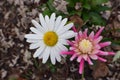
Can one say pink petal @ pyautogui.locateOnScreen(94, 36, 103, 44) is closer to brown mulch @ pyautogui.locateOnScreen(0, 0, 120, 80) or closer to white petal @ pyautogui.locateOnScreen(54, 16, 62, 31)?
white petal @ pyautogui.locateOnScreen(54, 16, 62, 31)

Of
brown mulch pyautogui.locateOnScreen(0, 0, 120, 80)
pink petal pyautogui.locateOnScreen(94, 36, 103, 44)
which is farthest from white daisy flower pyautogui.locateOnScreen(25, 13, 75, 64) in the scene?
brown mulch pyautogui.locateOnScreen(0, 0, 120, 80)

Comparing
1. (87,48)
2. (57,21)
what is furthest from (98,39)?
(57,21)

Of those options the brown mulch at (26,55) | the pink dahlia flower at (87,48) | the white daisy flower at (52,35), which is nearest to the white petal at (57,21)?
the white daisy flower at (52,35)

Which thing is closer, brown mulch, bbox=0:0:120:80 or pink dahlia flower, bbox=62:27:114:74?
pink dahlia flower, bbox=62:27:114:74

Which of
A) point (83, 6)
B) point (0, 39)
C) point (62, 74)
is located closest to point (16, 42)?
point (0, 39)

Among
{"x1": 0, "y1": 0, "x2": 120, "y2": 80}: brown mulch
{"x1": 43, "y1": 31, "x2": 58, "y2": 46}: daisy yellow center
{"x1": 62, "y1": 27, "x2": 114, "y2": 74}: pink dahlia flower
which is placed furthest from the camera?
{"x1": 0, "y1": 0, "x2": 120, "y2": 80}: brown mulch

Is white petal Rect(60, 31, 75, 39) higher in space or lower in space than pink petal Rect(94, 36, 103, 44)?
higher
